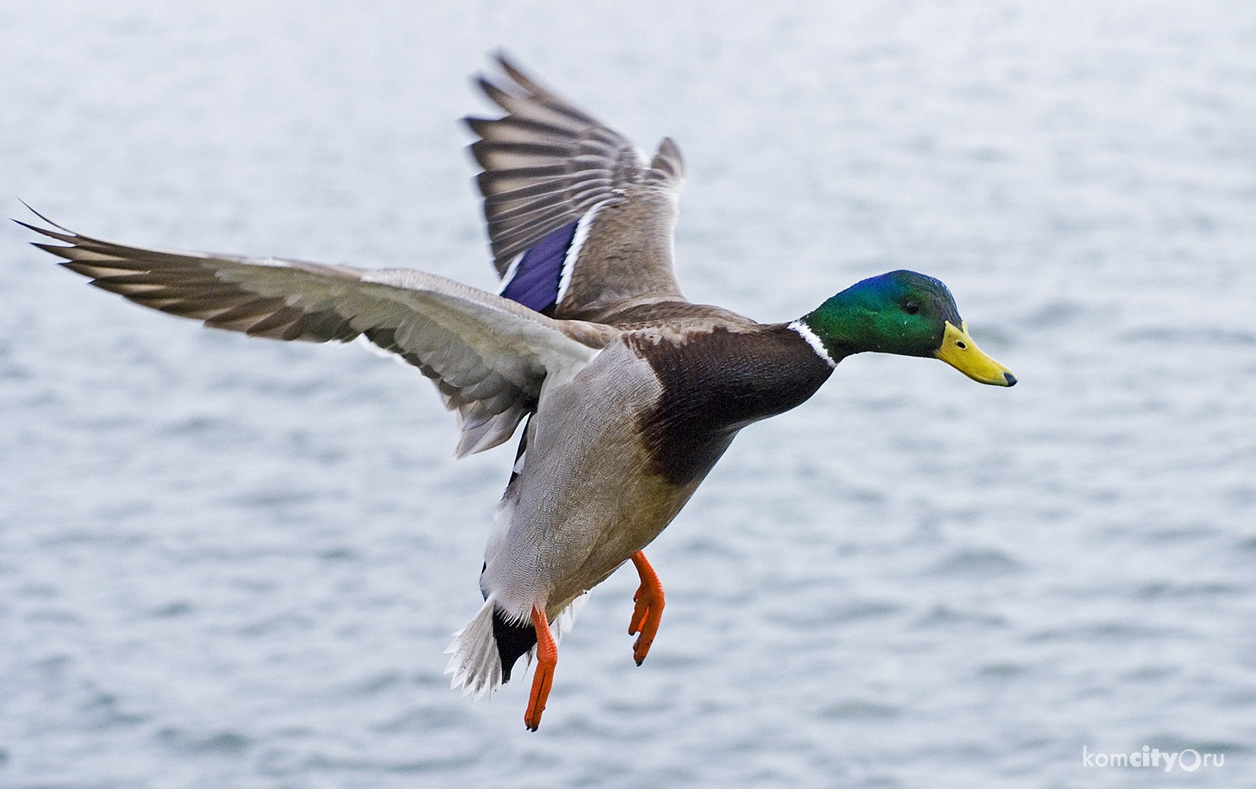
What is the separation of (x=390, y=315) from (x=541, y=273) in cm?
139

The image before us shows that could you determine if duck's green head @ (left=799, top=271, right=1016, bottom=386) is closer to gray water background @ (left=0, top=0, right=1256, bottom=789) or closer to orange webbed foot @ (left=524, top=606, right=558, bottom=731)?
orange webbed foot @ (left=524, top=606, right=558, bottom=731)

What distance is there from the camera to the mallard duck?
16.5 feet

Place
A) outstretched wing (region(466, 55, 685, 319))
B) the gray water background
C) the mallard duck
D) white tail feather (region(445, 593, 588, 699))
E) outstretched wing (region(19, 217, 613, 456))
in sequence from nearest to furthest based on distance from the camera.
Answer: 1. outstretched wing (region(19, 217, 613, 456))
2. the mallard duck
3. white tail feather (region(445, 593, 588, 699))
4. outstretched wing (region(466, 55, 685, 319))
5. the gray water background

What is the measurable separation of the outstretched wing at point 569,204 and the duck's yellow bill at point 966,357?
1236 millimetres

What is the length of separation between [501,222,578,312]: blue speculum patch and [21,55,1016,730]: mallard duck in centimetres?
38

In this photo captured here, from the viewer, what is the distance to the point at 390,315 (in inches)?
207

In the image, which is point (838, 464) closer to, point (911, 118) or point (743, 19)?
point (911, 118)

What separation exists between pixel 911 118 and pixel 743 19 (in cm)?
304

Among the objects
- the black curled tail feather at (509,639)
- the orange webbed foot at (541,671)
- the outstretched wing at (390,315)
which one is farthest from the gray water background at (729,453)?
the outstretched wing at (390,315)

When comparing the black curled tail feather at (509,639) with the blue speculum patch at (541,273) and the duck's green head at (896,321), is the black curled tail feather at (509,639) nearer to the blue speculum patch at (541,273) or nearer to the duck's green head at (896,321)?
the blue speculum patch at (541,273)

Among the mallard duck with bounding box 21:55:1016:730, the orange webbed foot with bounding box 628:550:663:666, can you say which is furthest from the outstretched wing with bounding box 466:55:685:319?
the orange webbed foot with bounding box 628:550:663:666

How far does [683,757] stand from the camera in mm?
10445

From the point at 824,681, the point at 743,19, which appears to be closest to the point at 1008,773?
the point at 824,681

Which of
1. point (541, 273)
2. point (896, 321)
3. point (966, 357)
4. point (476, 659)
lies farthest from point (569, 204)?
point (966, 357)
